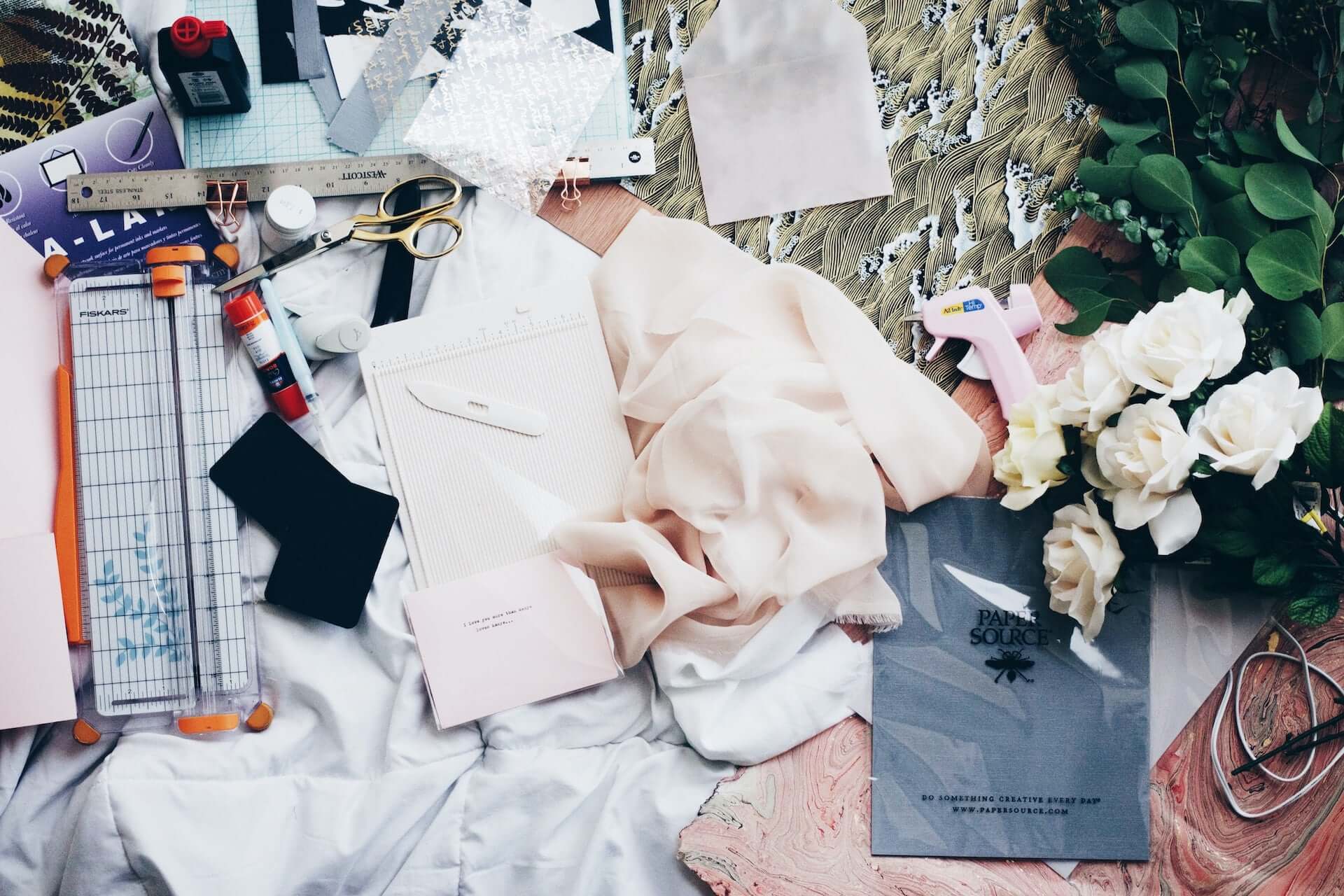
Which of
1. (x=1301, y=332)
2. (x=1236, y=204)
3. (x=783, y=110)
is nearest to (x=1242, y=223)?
(x=1236, y=204)

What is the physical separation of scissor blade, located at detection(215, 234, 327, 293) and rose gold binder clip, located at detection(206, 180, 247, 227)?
0.22 feet

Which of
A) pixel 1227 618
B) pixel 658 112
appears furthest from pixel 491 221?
pixel 1227 618

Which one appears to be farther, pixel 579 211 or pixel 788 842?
pixel 579 211

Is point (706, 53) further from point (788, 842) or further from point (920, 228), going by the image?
point (788, 842)

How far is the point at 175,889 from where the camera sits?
0.87m

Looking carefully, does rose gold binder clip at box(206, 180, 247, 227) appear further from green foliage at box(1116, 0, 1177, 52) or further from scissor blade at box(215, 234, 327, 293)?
green foliage at box(1116, 0, 1177, 52)

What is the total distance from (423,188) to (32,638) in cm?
60

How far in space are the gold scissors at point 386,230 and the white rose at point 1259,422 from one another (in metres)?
0.75

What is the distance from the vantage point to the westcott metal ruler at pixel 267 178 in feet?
3.36

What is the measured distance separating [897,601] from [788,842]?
0.85ft

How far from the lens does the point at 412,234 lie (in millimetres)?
1015

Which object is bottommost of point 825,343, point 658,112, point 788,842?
point 788,842

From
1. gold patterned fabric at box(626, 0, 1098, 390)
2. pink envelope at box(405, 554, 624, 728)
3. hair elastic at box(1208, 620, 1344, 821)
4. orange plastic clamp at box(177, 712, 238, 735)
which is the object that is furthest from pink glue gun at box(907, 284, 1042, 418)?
orange plastic clamp at box(177, 712, 238, 735)

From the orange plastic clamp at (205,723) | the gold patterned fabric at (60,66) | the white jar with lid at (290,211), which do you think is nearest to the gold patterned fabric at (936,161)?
the white jar with lid at (290,211)
